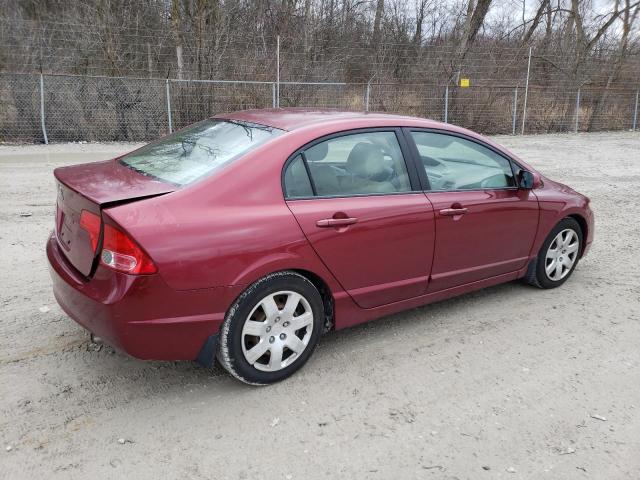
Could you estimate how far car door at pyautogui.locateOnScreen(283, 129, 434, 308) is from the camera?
3396 mm

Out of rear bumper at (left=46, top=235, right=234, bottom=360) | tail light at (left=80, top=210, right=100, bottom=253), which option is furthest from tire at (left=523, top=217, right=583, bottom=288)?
tail light at (left=80, top=210, right=100, bottom=253)

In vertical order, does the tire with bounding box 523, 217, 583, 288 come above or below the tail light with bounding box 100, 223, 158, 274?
below

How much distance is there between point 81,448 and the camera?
2775mm

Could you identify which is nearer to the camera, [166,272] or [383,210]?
[166,272]

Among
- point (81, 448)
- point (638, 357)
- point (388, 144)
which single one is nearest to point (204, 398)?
point (81, 448)

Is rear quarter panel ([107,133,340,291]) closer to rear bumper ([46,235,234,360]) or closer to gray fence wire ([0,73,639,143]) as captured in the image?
rear bumper ([46,235,234,360])

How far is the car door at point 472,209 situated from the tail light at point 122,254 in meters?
1.98

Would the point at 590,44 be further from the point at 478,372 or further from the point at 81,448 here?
the point at 81,448

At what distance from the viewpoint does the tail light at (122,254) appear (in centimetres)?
280

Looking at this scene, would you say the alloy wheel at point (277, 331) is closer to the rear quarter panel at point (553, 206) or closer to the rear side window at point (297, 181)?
the rear side window at point (297, 181)

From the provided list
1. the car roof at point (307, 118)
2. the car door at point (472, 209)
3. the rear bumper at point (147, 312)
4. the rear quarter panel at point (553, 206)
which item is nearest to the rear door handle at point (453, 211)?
the car door at point (472, 209)

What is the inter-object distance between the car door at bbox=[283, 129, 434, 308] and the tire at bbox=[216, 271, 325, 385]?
0.84 ft

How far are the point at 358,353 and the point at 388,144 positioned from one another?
4.58ft

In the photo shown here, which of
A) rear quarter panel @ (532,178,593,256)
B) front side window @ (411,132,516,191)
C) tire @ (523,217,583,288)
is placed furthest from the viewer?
tire @ (523,217,583,288)
